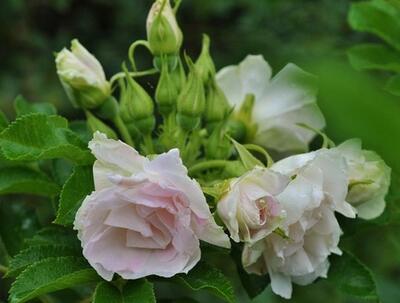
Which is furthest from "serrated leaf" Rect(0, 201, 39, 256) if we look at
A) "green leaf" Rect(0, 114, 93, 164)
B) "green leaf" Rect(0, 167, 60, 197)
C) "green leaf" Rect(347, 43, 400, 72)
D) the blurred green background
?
the blurred green background

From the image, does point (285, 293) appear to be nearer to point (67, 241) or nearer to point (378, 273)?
point (67, 241)

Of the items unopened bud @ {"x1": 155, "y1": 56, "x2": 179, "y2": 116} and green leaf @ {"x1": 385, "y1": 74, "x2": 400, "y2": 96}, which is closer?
green leaf @ {"x1": 385, "y1": 74, "x2": 400, "y2": 96}

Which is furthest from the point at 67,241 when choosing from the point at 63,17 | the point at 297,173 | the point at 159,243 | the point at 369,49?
the point at 63,17

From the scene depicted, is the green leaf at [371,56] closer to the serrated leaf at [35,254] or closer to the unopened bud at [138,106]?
the unopened bud at [138,106]

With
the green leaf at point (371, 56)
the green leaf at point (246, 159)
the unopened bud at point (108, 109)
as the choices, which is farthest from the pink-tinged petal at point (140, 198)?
the green leaf at point (371, 56)

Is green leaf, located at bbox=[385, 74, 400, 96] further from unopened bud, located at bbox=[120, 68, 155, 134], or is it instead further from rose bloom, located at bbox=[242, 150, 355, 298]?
unopened bud, located at bbox=[120, 68, 155, 134]
